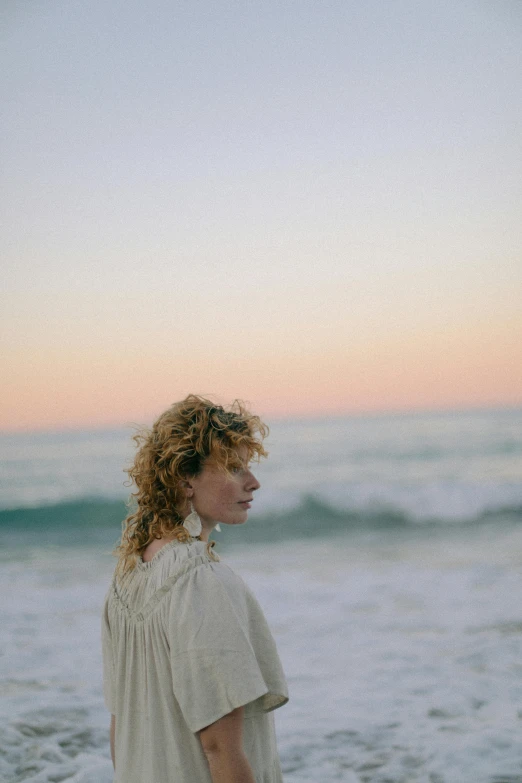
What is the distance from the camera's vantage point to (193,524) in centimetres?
167

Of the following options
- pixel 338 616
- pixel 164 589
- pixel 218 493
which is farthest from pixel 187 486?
pixel 338 616

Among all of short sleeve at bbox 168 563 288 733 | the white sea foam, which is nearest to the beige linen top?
short sleeve at bbox 168 563 288 733

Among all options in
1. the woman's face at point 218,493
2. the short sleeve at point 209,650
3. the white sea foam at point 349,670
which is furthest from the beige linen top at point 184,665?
the white sea foam at point 349,670

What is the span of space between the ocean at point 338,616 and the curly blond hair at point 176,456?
292 centimetres

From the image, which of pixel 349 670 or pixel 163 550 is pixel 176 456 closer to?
pixel 163 550

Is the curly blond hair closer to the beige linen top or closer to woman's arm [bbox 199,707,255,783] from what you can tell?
the beige linen top

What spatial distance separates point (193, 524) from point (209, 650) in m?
0.31

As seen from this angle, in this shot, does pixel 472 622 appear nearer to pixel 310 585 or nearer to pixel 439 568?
pixel 310 585

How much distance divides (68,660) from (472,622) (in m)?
3.76

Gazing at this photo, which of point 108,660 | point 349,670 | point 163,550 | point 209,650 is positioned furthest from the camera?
point 349,670

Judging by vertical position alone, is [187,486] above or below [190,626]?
above

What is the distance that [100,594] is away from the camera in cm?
891

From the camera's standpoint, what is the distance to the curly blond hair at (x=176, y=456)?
1.65m

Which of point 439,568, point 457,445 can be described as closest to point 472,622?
point 439,568
